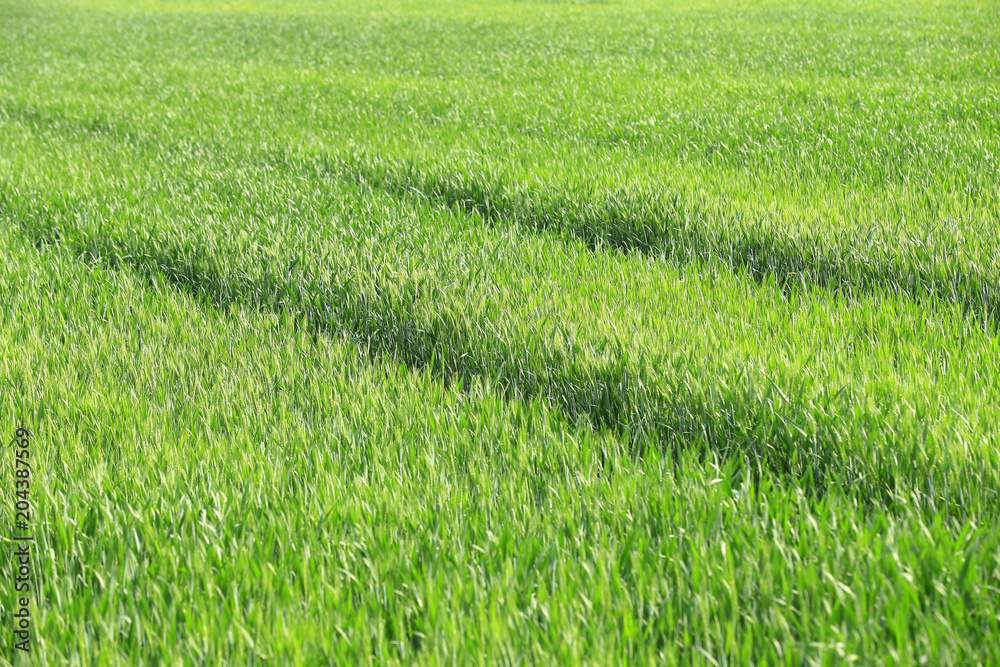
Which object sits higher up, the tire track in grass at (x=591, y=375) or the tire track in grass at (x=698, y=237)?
the tire track in grass at (x=698, y=237)

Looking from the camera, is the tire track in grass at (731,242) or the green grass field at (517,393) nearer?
the green grass field at (517,393)

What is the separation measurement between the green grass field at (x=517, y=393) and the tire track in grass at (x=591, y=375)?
16 mm

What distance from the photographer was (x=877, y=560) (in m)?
1.62

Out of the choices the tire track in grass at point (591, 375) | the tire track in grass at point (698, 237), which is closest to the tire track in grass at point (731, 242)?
the tire track in grass at point (698, 237)

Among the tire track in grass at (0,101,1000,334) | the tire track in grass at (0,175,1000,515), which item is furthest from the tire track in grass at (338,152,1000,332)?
the tire track in grass at (0,175,1000,515)

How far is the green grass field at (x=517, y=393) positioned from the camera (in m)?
1.58

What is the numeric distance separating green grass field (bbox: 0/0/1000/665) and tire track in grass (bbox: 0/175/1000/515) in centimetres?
2

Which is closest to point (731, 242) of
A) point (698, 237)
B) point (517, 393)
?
point (698, 237)

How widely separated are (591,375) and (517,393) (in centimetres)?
28

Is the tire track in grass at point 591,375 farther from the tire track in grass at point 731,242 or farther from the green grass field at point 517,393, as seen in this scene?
the tire track in grass at point 731,242

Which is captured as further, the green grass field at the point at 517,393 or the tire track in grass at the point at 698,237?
the tire track in grass at the point at 698,237

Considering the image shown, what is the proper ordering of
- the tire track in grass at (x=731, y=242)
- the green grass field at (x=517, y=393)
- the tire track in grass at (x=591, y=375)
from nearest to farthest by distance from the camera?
the green grass field at (x=517, y=393), the tire track in grass at (x=591, y=375), the tire track in grass at (x=731, y=242)

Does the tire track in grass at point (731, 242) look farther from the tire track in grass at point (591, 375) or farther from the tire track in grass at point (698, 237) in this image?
the tire track in grass at point (591, 375)

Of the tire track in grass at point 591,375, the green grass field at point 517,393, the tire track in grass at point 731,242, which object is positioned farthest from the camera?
the tire track in grass at point 731,242
